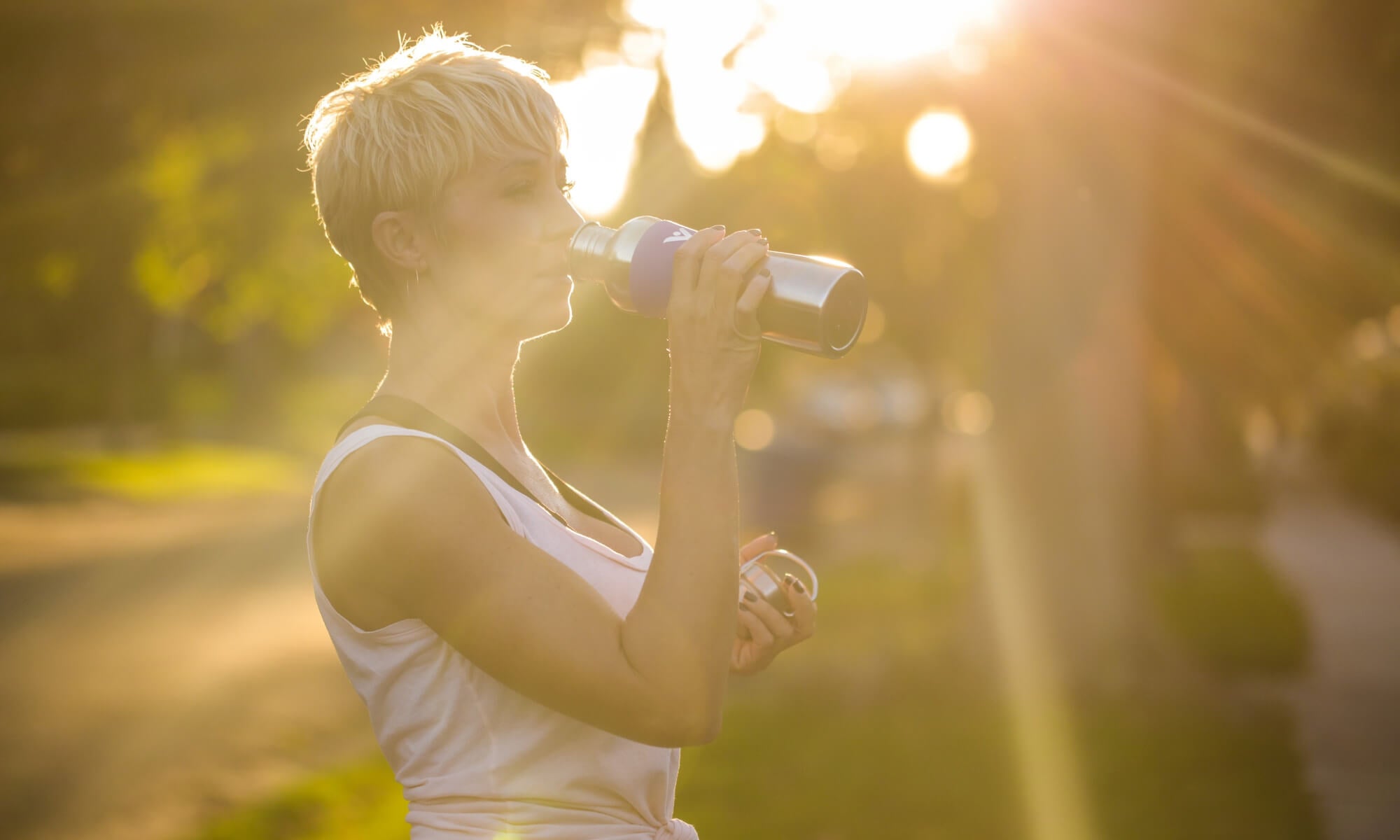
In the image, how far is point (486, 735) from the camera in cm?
192

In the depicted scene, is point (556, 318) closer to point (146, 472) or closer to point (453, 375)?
point (453, 375)

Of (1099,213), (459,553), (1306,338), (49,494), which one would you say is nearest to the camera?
(459,553)

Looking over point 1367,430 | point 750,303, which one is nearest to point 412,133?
point 750,303

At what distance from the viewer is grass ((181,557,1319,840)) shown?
6.08m

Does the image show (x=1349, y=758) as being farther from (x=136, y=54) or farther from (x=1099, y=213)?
(x=136, y=54)

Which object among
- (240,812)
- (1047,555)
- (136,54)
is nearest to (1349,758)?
(1047,555)

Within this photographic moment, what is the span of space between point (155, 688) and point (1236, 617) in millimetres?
8335

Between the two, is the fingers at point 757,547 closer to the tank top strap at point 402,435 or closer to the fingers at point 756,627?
the fingers at point 756,627

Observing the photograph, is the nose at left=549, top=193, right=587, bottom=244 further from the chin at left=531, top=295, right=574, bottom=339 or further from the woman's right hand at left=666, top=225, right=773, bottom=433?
the woman's right hand at left=666, top=225, right=773, bottom=433

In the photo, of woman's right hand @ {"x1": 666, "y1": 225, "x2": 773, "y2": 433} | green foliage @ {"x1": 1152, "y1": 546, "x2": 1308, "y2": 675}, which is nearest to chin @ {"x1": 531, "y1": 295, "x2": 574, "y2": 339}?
woman's right hand @ {"x1": 666, "y1": 225, "x2": 773, "y2": 433}

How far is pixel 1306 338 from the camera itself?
33.8 ft

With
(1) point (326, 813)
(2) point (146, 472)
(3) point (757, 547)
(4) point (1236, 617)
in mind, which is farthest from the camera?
(2) point (146, 472)

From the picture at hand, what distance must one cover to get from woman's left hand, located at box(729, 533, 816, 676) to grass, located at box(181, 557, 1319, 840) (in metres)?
4.00

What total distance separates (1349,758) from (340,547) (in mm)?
7190
